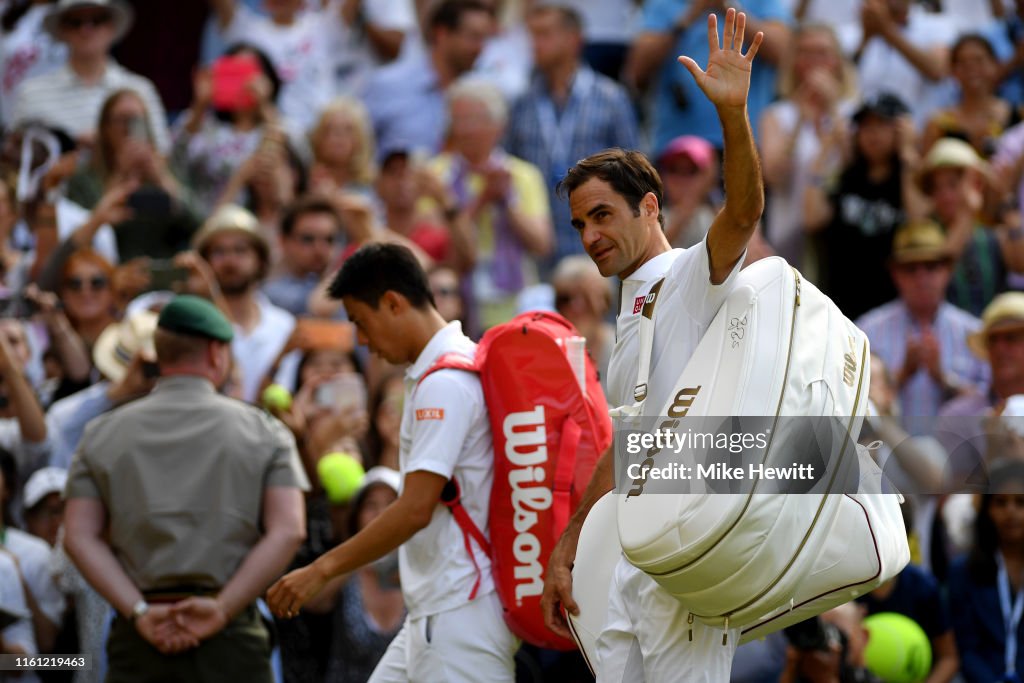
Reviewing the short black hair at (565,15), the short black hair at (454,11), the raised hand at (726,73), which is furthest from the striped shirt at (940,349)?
the raised hand at (726,73)

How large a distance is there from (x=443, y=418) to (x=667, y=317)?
3.79ft

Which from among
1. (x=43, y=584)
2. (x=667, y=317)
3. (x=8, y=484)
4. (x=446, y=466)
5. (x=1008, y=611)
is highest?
(x=667, y=317)

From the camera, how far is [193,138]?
1244 centimetres

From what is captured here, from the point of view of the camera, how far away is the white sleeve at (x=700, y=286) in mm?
5016

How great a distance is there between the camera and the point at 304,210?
10883 millimetres

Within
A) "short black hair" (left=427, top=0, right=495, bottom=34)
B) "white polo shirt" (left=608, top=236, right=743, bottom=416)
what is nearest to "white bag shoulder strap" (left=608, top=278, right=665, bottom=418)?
"white polo shirt" (left=608, top=236, right=743, bottom=416)

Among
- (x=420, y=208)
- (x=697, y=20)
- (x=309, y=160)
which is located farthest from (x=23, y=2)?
(x=697, y=20)

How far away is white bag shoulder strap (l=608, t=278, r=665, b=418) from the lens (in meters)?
5.16

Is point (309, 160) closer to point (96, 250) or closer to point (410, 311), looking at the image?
point (96, 250)

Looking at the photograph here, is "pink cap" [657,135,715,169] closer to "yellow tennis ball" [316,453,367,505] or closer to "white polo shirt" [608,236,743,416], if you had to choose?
"yellow tennis ball" [316,453,367,505]

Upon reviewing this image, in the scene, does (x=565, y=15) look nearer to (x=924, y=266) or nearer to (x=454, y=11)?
(x=454, y=11)

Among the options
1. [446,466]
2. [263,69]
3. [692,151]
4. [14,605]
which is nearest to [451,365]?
[446,466]

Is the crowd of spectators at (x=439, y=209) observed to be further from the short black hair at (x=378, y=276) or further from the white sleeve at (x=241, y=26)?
the short black hair at (x=378, y=276)

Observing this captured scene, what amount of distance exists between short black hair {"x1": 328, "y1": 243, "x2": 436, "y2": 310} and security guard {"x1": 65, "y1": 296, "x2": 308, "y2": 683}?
2.93 feet
